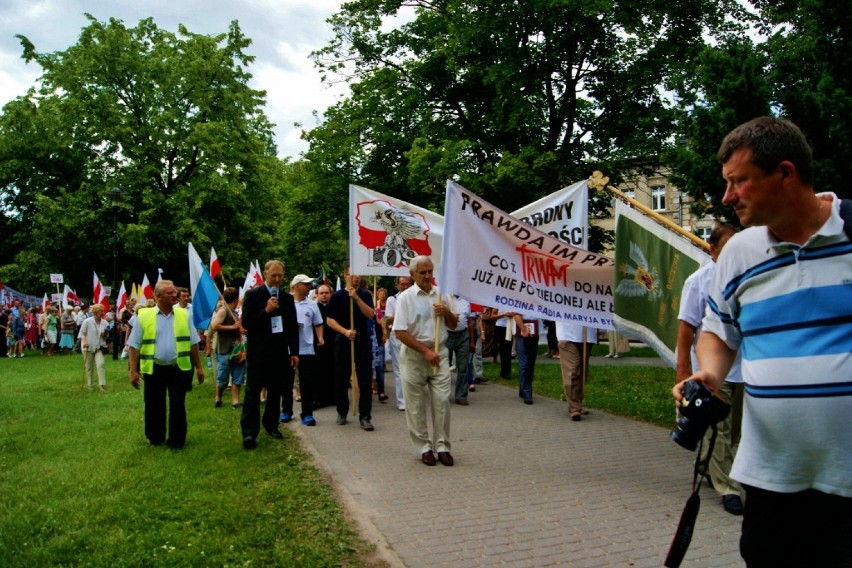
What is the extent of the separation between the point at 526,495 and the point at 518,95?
62.0 ft

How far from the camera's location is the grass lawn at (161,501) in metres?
4.96

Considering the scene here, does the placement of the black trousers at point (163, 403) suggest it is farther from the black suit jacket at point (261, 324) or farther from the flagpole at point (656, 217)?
the flagpole at point (656, 217)

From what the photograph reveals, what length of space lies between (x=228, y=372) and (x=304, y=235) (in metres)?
18.9

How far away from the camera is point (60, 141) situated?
127ft

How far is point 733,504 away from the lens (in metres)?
5.73

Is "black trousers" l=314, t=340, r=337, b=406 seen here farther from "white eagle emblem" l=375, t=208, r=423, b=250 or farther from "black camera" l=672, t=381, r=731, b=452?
"black camera" l=672, t=381, r=731, b=452

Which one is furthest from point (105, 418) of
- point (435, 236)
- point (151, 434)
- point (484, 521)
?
point (484, 521)

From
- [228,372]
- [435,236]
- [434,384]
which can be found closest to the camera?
[434,384]

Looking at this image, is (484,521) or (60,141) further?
(60,141)

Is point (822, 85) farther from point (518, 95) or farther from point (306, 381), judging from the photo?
point (518, 95)

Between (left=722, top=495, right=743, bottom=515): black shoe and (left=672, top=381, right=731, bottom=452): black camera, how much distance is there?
3.46 meters

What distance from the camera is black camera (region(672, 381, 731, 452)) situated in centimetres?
267

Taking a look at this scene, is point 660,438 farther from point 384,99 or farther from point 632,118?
point 384,99

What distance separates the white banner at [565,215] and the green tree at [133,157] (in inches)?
1219
